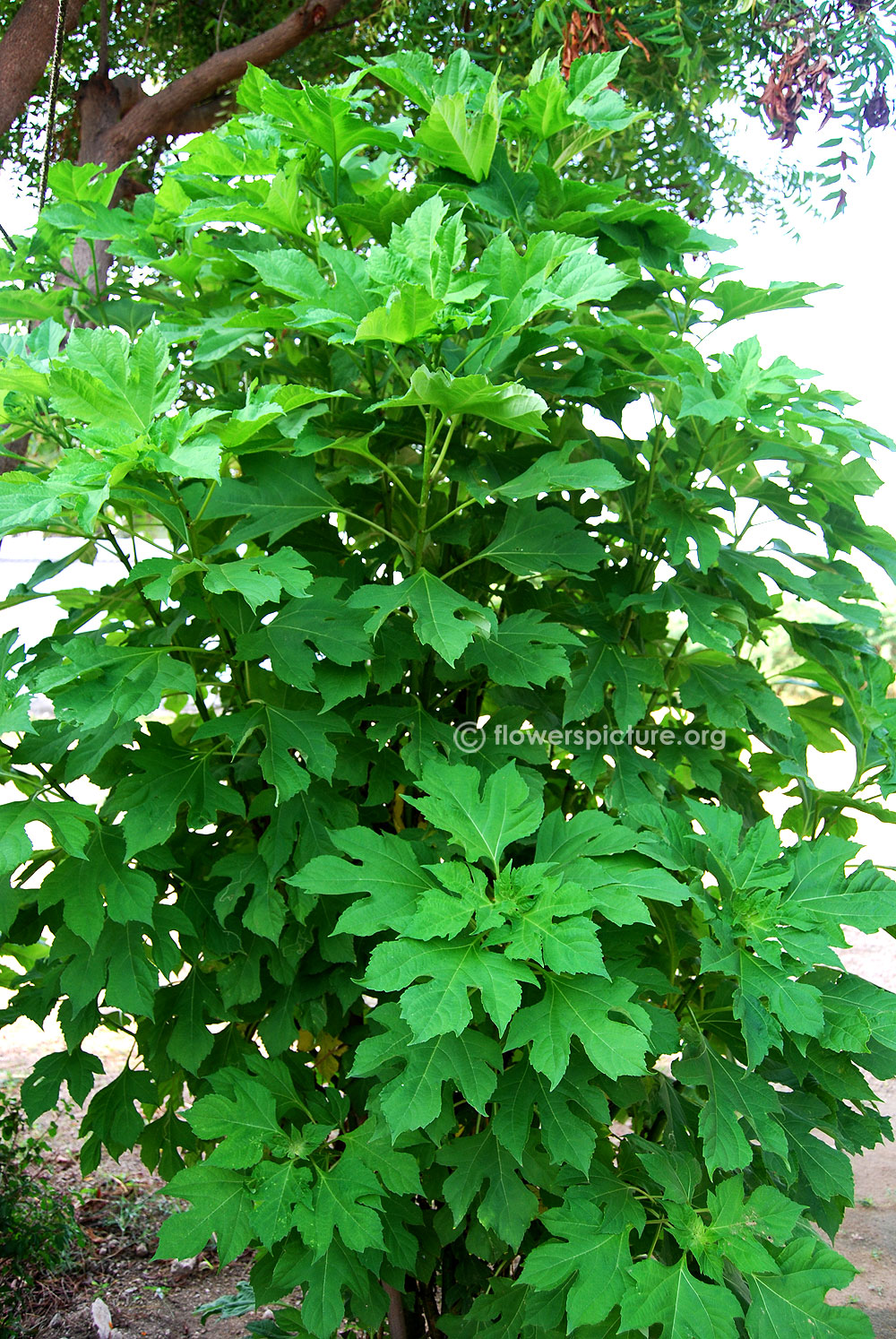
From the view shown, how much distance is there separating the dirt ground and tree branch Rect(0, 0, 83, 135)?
2.88 m

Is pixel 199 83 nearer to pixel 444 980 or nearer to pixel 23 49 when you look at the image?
pixel 23 49

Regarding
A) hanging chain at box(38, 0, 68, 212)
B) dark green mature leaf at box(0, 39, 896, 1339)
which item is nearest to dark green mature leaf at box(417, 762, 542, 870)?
dark green mature leaf at box(0, 39, 896, 1339)

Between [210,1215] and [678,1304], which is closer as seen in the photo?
[678,1304]

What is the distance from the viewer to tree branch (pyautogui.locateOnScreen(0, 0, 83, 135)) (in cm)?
323

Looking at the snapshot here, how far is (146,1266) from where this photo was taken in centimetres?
277

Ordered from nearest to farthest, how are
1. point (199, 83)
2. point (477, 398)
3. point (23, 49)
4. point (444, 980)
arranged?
point (444, 980) → point (477, 398) → point (23, 49) → point (199, 83)

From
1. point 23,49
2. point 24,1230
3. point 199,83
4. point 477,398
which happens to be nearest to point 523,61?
point 199,83

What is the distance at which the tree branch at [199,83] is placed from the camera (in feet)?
12.4

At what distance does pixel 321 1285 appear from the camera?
1.30 m

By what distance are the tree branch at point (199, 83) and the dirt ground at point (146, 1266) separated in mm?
3056

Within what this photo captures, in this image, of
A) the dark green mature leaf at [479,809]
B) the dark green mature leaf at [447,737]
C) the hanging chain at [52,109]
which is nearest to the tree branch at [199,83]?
the hanging chain at [52,109]

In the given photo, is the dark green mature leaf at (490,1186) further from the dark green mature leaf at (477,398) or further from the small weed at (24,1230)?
the small weed at (24,1230)

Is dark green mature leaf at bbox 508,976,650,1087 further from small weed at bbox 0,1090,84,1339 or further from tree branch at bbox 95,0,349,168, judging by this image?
tree branch at bbox 95,0,349,168

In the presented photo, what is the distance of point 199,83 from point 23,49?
28.5 inches
